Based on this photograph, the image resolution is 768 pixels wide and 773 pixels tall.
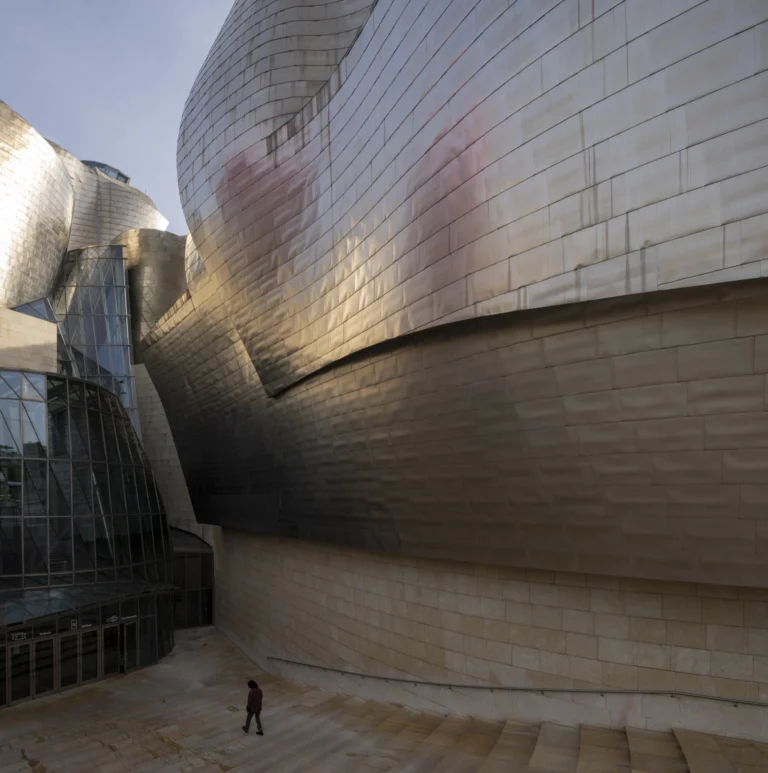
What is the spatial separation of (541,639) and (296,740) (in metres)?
4.22

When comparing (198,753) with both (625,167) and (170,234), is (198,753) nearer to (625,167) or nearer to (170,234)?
(625,167)

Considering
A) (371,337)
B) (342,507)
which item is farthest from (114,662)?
(371,337)

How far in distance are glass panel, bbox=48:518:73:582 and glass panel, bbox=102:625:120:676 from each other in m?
2.15

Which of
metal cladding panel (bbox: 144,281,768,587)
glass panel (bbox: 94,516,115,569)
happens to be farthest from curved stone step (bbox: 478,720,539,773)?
glass panel (bbox: 94,516,115,569)

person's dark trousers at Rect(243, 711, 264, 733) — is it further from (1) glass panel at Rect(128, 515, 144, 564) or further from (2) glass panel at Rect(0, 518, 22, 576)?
(1) glass panel at Rect(128, 515, 144, 564)

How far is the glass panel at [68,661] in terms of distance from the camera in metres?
14.9

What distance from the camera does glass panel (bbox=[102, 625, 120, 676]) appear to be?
52.4 ft

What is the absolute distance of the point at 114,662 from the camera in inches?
636

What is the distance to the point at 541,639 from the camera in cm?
912

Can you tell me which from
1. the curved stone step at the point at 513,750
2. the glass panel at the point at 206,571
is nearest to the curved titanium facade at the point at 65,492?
the glass panel at the point at 206,571

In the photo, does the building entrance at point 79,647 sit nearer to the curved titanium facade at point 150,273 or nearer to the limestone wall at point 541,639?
the limestone wall at point 541,639

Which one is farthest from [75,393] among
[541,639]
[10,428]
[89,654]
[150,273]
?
[150,273]

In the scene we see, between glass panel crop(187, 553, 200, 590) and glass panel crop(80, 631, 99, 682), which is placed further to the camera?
glass panel crop(187, 553, 200, 590)

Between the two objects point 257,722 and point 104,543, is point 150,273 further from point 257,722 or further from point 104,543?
point 257,722
